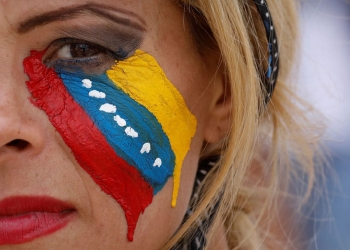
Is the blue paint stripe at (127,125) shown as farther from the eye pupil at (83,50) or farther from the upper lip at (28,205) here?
the upper lip at (28,205)


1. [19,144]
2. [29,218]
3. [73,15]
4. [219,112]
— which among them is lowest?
[29,218]

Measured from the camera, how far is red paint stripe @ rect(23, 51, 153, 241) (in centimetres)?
143

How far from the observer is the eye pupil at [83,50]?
1518 mm

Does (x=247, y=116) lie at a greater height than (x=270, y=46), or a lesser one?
lesser

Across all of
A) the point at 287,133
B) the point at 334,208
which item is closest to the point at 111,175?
the point at 287,133

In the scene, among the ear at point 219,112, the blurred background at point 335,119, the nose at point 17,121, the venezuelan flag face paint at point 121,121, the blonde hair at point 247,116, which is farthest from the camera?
the blurred background at point 335,119

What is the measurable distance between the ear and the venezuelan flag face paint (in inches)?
6.8

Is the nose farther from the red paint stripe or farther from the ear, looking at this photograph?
the ear

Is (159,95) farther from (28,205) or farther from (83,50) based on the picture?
(28,205)

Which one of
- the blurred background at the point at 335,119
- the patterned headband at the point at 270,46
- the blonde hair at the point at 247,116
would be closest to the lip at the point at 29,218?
the blonde hair at the point at 247,116

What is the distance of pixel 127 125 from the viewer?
4.95 ft

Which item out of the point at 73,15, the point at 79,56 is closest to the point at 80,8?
the point at 73,15

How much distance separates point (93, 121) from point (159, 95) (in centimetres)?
21

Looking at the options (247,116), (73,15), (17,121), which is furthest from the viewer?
(247,116)
